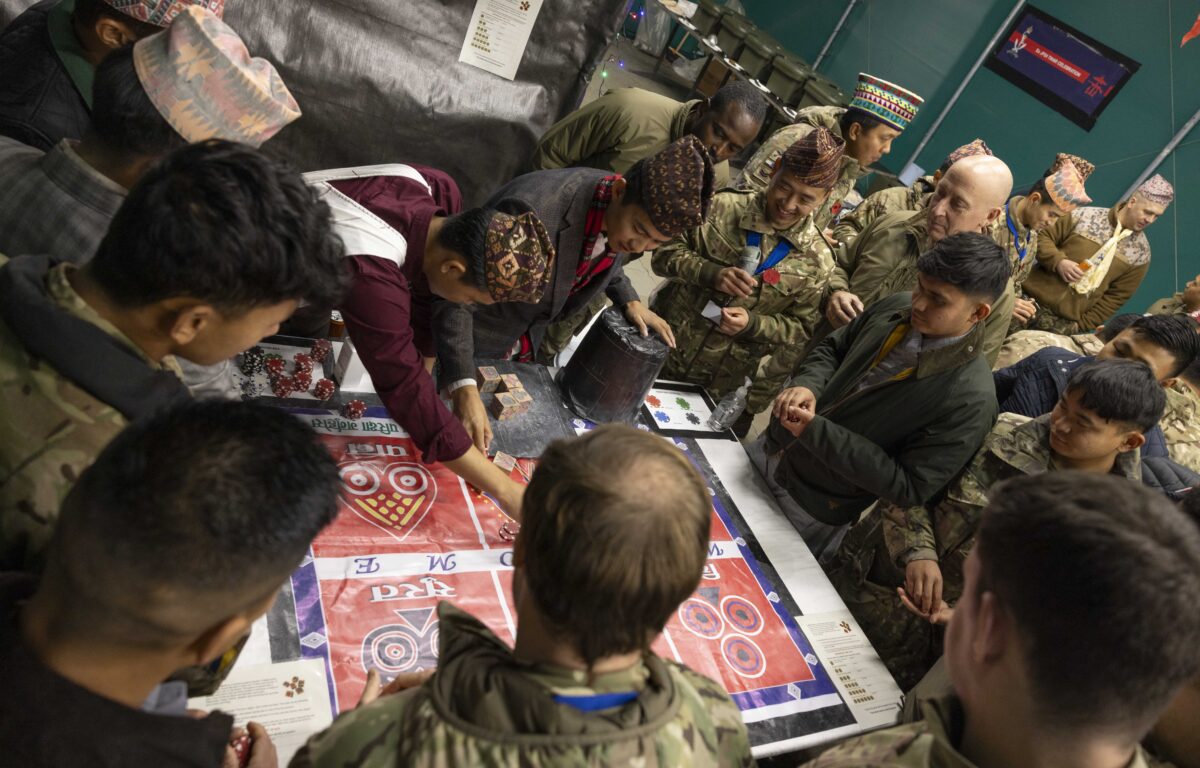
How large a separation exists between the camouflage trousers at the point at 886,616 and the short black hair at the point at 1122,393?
795mm

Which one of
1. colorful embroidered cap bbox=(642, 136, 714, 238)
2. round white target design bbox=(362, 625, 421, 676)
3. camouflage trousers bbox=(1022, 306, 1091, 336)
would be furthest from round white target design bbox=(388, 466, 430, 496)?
camouflage trousers bbox=(1022, 306, 1091, 336)

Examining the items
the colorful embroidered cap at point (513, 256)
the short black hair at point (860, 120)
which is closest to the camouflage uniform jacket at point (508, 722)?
the colorful embroidered cap at point (513, 256)

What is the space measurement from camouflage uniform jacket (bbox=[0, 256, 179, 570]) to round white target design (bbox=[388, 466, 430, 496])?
2.93 feet

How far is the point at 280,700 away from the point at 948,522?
6.80 ft

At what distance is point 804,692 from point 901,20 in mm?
9939

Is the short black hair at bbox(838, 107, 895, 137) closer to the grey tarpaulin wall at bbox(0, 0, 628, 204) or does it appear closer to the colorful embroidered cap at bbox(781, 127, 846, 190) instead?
the colorful embroidered cap at bbox(781, 127, 846, 190)

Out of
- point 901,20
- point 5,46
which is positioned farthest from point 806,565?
point 901,20

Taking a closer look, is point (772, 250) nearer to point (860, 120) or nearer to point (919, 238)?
point (919, 238)

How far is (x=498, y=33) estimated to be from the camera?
3.39 metres

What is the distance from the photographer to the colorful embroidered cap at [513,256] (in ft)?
5.74

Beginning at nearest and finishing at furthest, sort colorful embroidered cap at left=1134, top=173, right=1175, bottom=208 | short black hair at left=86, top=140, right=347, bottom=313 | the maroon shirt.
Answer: short black hair at left=86, top=140, right=347, bottom=313
the maroon shirt
colorful embroidered cap at left=1134, top=173, right=1175, bottom=208

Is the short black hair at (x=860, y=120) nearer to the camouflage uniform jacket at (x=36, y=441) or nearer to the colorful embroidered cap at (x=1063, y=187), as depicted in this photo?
the colorful embroidered cap at (x=1063, y=187)

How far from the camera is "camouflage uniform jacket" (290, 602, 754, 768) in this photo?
85 centimetres

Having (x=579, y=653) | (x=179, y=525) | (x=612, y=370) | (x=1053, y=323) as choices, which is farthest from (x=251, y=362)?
(x=1053, y=323)
